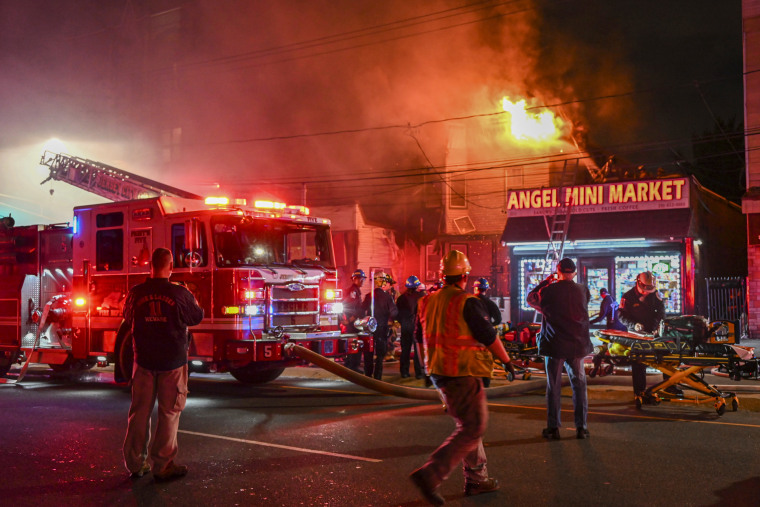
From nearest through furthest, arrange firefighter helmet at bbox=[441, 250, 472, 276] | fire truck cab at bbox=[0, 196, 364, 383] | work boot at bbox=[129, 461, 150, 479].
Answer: firefighter helmet at bbox=[441, 250, 472, 276]
work boot at bbox=[129, 461, 150, 479]
fire truck cab at bbox=[0, 196, 364, 383]

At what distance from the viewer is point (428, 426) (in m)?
7.31

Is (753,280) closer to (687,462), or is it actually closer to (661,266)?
(661,266)

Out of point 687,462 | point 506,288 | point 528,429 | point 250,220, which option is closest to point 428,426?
point 528,429

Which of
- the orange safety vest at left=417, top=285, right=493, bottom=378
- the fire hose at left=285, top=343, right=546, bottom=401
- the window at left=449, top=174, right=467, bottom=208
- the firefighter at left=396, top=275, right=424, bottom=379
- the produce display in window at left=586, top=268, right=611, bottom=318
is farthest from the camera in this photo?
the window at left=449, top=174, right=467, bottom=208

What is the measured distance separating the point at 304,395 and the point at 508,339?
3.04 metres

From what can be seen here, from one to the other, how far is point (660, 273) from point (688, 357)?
448 inches

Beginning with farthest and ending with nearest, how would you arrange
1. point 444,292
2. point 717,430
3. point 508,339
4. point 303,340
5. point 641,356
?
point 508,339 < point 303,340 < point 641,356 < point 717,430 < point 444,292

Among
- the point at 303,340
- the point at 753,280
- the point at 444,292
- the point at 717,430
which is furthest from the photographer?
the point at 753,280

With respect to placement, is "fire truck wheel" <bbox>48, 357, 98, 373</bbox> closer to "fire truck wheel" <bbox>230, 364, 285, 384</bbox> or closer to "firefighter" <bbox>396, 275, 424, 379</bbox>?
"fire truck wheel" <bbox>230, 364, 285, 384</bbox>

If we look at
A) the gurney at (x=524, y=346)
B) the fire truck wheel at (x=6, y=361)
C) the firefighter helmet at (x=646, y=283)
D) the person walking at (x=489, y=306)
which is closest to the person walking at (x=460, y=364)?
the person walking at (x=489, y=306)

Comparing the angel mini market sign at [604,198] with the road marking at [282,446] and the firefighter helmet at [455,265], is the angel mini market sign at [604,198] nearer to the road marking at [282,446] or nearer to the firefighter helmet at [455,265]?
the road marking at [282,446]

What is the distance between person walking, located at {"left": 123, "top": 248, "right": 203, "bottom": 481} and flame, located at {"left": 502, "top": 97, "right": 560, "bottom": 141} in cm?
2130

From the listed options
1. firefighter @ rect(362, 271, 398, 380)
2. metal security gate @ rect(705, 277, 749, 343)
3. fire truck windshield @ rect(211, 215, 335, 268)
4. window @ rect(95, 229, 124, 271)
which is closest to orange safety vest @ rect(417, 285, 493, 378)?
fire truck windshield @ rect(211, 215, 335, 268)

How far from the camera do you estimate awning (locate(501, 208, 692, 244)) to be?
17766 millimetres
